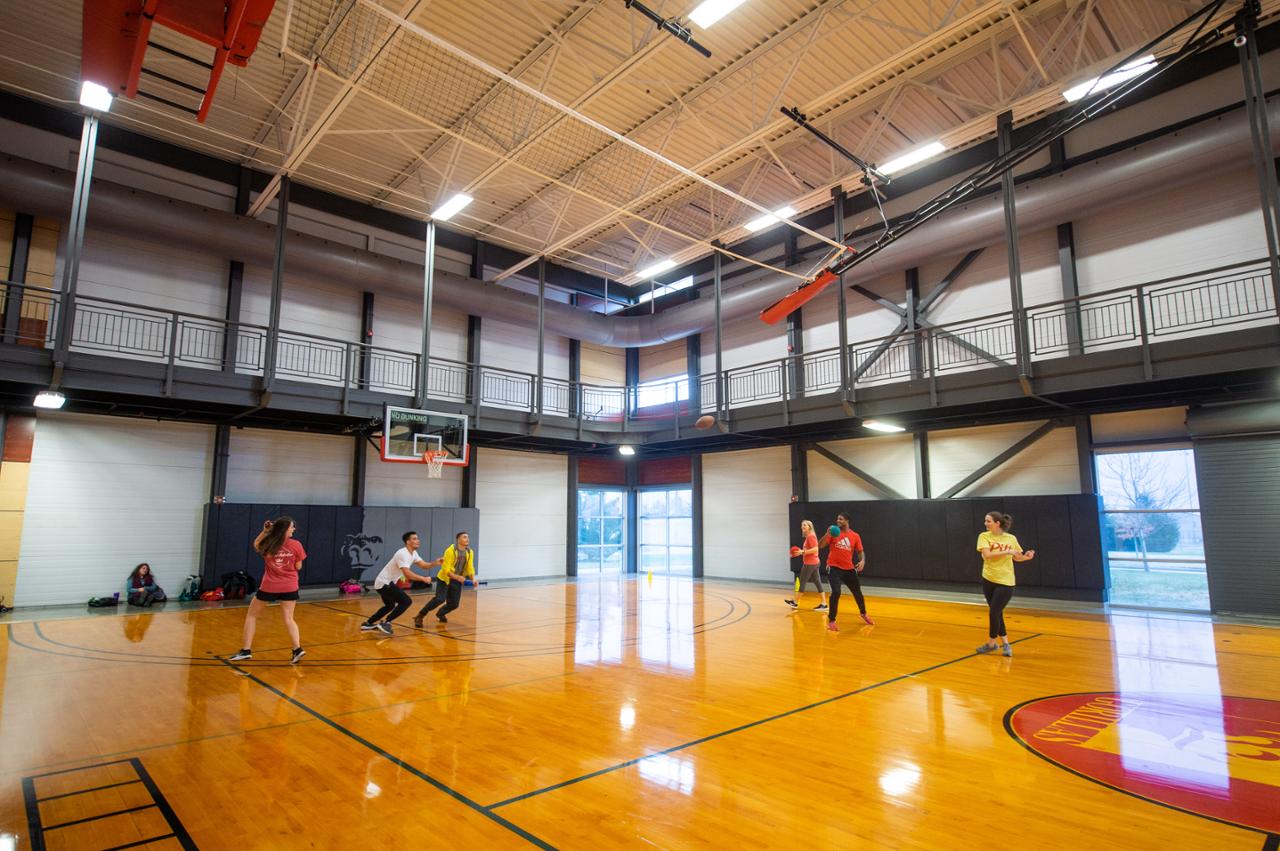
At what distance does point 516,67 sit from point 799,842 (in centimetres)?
1232

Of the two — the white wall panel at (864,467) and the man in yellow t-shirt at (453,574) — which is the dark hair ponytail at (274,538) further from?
the white wall panel at (864,467)

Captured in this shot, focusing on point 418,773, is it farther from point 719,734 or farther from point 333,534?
point 333,534

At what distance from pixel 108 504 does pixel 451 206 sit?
926cm

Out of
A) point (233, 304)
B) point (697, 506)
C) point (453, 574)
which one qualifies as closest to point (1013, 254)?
point (697, 506)

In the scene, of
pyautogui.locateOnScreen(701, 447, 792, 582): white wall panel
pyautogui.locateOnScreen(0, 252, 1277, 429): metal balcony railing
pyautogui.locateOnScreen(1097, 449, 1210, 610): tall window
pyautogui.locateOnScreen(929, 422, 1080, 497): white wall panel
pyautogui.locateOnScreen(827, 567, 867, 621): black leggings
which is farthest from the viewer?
pyautogui.locateOnScreen(701, 447, 792, 582): white wall panel

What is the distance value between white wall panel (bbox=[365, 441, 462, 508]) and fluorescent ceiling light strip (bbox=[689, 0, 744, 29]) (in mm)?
12093

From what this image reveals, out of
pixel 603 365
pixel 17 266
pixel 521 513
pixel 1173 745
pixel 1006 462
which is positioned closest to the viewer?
pixel 1173 745

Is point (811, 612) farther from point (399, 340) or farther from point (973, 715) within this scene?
point (399, 340)

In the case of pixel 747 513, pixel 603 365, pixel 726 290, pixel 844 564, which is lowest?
pixel 844 564

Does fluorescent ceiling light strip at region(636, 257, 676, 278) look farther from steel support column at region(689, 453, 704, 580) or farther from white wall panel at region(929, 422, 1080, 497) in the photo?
white wall panel at region(929, 422, 1080, 497)

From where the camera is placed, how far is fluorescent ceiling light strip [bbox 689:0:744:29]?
8859mm

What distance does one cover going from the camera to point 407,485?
17203 millimetres

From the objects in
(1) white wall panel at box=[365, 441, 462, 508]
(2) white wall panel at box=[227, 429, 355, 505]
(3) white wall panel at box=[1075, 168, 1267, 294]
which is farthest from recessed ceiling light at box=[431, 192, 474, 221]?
(3) white wall panel at box=[1075, 168, 1267, 294]

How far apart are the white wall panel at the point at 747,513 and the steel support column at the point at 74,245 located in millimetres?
15103
